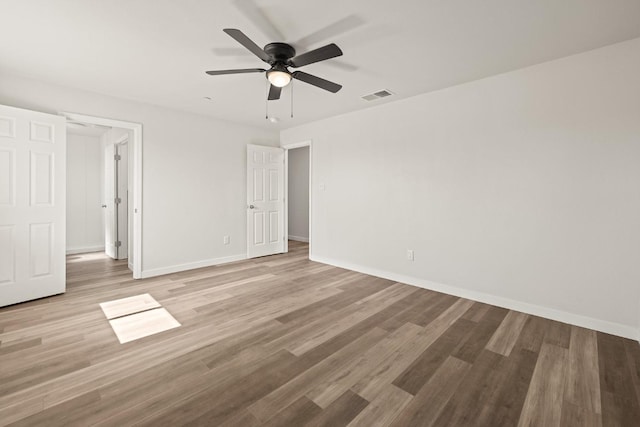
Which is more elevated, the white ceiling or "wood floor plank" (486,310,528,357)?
the white ceiling

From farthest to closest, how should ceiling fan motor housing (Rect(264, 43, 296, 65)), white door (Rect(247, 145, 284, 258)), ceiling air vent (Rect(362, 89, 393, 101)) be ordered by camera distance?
white door (Rect(247, 145, 284, 258))
ceiling air vent (Rect(362, 89, 393, 101))
ceiling fan motor housing (Rect(264, 43, 296, 65))

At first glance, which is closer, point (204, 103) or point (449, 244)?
point (449, 244)

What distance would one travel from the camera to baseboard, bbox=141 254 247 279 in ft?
14.1

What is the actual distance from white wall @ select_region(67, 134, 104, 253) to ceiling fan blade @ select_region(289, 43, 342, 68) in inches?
239

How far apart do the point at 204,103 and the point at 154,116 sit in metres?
0.81

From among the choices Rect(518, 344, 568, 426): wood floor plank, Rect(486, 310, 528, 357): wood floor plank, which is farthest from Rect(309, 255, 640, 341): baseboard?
Rect(518, 344, 568, 426): wood floor plank

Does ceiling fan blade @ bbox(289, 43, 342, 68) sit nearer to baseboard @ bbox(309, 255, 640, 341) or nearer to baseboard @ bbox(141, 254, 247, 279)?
baseboard @ bbox(309, 255, 640, 341)

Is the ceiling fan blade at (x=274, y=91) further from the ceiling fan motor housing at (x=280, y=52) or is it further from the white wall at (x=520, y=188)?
the white wall at (x=520, y=188)

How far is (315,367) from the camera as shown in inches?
80.4

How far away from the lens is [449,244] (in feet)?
11.8

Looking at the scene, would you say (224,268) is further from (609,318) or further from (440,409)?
(609,318)

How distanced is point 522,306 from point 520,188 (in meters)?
1.25

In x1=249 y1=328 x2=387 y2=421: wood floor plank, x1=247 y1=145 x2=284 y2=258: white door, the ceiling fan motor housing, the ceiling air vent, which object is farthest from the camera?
x1=247 y1=145 x2=284 y2=258: white door

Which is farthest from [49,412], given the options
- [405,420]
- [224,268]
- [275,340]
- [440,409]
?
[224,268]
